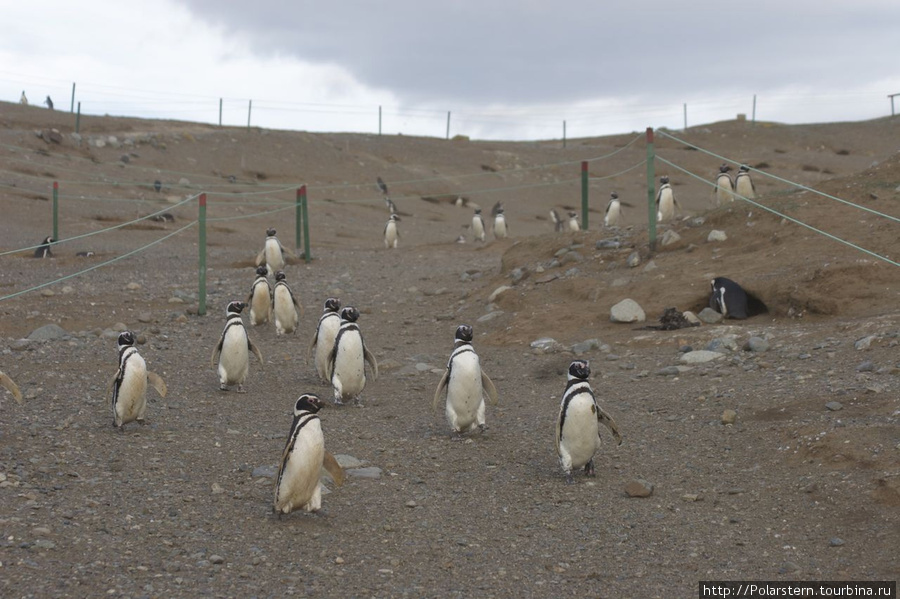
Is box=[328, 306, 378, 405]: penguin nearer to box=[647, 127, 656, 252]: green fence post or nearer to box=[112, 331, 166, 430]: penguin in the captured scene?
box=[112, 331, 166, 430]: penguin

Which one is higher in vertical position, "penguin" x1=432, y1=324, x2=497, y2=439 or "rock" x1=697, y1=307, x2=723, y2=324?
"rock" x1=697, y1=307, x2=723, y2=324

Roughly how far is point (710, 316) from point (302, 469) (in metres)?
5.83

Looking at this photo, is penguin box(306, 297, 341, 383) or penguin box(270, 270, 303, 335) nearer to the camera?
penguin box(306, 297, 341, 383)

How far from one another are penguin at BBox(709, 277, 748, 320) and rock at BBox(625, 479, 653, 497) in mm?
4546

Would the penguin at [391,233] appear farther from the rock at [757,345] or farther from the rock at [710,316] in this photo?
the rock at [757,345]

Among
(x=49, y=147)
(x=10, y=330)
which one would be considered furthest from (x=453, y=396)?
(x=49, y=147)

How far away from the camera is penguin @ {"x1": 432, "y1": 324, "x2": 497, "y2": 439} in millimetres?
7387

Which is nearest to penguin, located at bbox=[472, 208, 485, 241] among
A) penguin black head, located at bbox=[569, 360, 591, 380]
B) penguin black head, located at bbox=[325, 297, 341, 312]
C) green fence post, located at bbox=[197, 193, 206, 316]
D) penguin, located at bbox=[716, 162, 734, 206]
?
penguin, located at bbox=[716, 162, 734, 206]

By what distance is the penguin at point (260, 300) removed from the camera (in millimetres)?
12188

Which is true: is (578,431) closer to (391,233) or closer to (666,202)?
(666,202)

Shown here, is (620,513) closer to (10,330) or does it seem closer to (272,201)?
(10,330)

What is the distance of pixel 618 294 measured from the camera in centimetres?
1148

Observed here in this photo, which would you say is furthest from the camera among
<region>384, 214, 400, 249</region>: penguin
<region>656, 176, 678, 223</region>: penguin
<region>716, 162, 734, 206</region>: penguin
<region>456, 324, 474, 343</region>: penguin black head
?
<region>384, 214, 400, 249</region>: penguin

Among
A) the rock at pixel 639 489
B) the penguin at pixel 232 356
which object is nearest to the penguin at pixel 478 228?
the penguin at pixel 232 356
